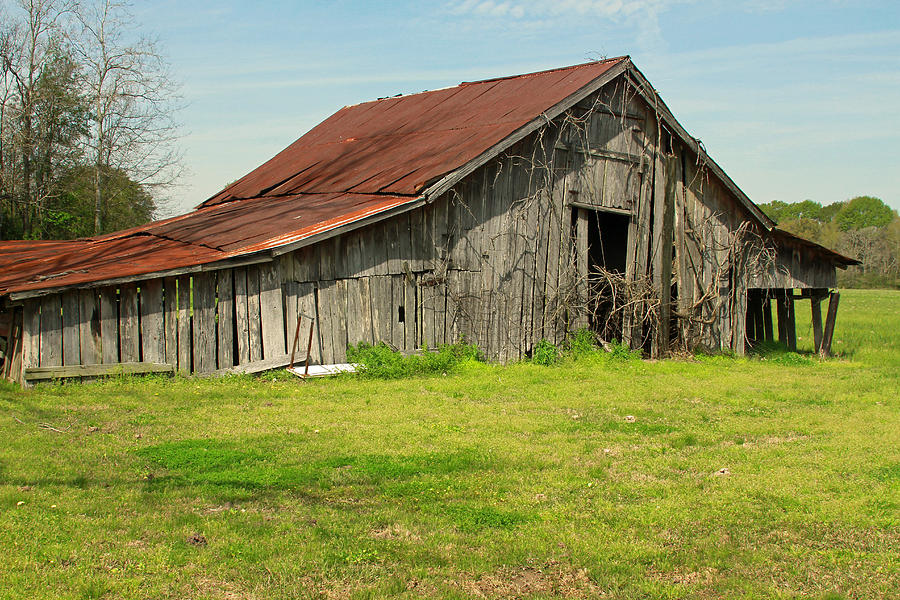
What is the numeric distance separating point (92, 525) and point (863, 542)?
573cm

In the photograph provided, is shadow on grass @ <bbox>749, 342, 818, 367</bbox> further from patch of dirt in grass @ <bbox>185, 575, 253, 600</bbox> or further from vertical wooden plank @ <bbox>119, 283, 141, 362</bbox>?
patch of dirt in grass @ <bbox>185, 575, 253, 600</bbox>

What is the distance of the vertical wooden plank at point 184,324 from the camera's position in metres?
12.0

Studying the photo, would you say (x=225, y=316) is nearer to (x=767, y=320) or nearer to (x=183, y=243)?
(x=183, y=243)

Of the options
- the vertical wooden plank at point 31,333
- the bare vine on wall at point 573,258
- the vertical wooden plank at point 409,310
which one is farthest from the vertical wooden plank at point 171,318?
the bare vine on wall at point 573,258

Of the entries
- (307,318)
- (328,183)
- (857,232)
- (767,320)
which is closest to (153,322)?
(307,318)

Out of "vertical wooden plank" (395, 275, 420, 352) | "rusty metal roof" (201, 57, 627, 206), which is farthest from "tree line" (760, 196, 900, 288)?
"vertical wooden plank" (395, 275, 420, 352)

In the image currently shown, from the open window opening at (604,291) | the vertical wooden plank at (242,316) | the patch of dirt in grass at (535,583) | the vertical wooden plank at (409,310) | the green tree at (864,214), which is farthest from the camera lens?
the green tree at (864,214)

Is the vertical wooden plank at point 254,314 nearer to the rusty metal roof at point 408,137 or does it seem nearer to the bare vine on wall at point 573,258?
the rusty metal roof at point 408,137

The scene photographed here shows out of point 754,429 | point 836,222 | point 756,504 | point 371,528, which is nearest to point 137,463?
point 371,528

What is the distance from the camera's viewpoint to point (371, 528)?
6043 mm

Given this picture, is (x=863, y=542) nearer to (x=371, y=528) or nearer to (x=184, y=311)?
(x=371, y=528)

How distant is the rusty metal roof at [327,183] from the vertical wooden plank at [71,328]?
0.95 feet

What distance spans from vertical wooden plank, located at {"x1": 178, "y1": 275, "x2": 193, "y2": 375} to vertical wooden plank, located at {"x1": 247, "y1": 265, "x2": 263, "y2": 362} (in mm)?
909

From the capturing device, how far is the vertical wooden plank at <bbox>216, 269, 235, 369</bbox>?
485 inches
